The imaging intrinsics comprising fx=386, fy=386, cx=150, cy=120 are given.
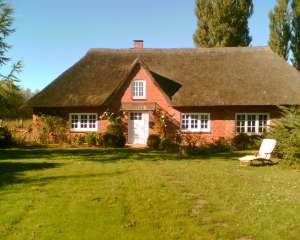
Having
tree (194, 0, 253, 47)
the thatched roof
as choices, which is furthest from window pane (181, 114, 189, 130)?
tree (194, 0, 253, 47)

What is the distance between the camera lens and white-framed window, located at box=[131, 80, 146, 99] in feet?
84.5

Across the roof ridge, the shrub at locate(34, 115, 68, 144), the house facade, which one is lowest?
the shrub at locate(34, 115, 68, 144)

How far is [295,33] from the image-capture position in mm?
39688

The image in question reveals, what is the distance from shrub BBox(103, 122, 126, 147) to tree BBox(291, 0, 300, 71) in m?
22.8

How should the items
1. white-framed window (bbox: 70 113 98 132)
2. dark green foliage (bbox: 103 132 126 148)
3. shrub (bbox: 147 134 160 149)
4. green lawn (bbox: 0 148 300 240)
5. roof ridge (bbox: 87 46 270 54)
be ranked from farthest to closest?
roof ridge (bbox: 87 46 270 54)
white-framed window (bbox: 70 113 98 132)
dark green foliage (bbox: 103 132 126 148)
shrub (bbox: 147 134 160 149)
green lawn (bbox: 0 148 300 240)

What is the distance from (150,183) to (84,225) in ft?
14.5

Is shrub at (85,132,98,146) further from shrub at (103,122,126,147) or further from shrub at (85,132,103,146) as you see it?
shrub at (103,122,126,147)

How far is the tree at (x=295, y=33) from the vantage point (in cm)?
3931

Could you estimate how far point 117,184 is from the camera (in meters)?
11.3

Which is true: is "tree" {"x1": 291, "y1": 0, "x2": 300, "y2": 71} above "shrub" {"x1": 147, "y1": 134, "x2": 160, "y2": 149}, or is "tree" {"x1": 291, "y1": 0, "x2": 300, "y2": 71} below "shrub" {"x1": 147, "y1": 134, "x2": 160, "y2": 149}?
above

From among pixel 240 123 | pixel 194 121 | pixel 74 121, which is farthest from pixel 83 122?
pixel 240 123

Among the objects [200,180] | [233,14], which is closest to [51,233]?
[200,180]

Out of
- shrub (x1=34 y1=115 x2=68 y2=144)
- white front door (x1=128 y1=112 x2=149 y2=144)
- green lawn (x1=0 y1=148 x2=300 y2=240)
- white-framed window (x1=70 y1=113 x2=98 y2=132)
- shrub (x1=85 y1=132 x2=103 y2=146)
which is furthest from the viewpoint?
white-framed window (x1=70 y1=113 x2=98 y2=132)

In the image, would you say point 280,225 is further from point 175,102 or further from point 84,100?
point 84,100
